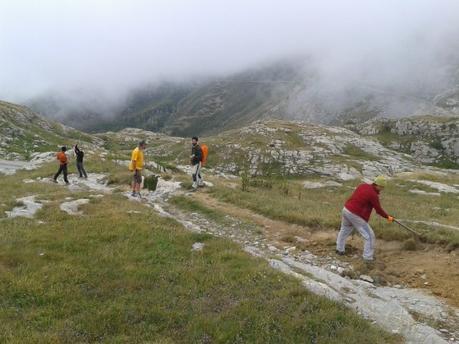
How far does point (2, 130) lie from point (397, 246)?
96.8 meters

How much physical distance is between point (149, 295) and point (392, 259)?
9.77m

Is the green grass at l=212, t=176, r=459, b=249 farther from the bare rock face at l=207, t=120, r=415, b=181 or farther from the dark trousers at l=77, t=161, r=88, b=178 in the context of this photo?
the bare rock face at l=207, t=120, r=415, b=181

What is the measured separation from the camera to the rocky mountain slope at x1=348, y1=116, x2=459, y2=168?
122 meters

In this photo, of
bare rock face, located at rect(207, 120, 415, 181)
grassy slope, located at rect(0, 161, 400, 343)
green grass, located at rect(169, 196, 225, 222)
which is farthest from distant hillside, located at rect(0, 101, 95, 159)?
grassy slope, located at rect(0, 161, 400, 343)

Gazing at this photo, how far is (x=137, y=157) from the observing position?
94.8 ft

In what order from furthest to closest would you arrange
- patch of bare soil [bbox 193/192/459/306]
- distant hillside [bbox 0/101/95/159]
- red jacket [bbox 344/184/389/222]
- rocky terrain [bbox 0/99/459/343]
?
distant hillside [bbox 0/101/95/159]
red jacket [bbox 344/184/389/222]
patch of bare soil [bbox 193/192/459/306]
rocky terrain [bbox 0/99/459/343]

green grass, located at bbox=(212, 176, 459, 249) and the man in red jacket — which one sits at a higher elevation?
the man in red jacket

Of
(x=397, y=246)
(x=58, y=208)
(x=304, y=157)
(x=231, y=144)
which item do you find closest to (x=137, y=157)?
(x=58, y=208)

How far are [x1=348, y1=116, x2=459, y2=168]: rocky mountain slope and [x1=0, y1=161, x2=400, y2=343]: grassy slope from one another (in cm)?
11624

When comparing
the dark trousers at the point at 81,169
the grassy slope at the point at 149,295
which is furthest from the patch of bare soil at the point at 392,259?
the dark trousers at the point at 81,169

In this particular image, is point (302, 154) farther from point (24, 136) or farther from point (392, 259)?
point (392, 259)

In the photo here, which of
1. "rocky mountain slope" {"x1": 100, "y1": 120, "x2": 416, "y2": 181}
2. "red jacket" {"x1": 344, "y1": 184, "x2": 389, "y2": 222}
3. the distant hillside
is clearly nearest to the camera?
"red jacket" {"x1": 344, "y1": 184, "x2": 389, "y2": 222}

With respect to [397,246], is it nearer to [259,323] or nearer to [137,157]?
[259,323]

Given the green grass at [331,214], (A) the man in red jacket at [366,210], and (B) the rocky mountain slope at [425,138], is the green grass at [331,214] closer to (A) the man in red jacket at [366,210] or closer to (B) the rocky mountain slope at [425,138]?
(A) the man in red jacket at [366,210]
